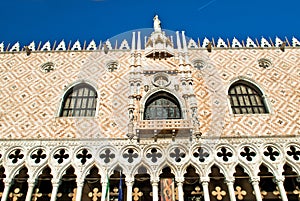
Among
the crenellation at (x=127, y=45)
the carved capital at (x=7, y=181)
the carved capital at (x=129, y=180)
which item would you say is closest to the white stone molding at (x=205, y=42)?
the crenellation at (x=127, y=45)

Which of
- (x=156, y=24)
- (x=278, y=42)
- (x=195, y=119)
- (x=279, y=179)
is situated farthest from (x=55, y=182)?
(x=278, y=42)

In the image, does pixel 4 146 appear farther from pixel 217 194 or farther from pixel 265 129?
pixel 265 129

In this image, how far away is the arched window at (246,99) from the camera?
10.8m

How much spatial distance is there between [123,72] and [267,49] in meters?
6.39

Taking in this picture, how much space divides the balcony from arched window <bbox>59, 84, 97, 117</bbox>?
2267 mm

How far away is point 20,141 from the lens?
379 inches

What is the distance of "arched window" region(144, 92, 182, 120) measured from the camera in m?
10.6

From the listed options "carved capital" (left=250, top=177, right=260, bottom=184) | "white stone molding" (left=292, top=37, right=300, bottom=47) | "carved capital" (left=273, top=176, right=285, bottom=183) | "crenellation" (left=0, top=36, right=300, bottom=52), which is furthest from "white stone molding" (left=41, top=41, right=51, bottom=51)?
"white stone molding" (left=292, top=37, right=300, bottom=47)

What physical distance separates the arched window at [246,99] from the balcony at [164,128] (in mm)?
2366

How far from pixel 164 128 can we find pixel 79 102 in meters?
3.66

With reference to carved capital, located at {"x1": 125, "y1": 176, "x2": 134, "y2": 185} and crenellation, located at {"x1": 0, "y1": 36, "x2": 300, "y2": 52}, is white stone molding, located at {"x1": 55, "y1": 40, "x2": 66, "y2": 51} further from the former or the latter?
carved capital, located at {"x1": 125, "y1": 176, "x2": 134, "y2": 185}

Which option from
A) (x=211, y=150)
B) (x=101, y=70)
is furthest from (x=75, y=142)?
(x=211, y=150)

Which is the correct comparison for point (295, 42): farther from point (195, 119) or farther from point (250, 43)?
point (195, 119)

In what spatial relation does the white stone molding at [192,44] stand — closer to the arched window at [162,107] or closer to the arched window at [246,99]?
the arched window at [246,99]
